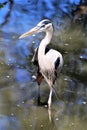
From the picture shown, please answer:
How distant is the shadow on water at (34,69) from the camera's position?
501 cm

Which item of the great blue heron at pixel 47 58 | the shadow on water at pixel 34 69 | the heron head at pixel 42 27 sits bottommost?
the shadow on water at pixel 34 69

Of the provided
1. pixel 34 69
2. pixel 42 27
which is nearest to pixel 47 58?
pixel 42 27

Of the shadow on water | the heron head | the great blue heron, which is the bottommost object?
the shadow on water

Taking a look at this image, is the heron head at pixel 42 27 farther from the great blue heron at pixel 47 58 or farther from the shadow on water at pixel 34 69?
the shadow on water at pixel 34 69

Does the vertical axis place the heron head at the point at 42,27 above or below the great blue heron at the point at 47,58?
above

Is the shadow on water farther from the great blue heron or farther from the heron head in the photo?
the heron head

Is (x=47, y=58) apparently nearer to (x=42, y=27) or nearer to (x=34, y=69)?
(x=42, y=27)

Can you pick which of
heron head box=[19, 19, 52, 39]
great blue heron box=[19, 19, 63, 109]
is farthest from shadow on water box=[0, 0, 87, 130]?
heron head box=[19, 19, 52, 39]

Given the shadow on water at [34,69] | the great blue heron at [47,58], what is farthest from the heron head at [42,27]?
the shadow on water at [34,69]

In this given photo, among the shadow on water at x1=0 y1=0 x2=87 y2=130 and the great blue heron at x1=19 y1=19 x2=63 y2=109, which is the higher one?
the great blue heron at x1=19 y1=19 x2=63 y2=109

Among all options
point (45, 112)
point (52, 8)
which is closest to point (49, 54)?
point (45, 112)

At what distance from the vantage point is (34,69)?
20.0ft

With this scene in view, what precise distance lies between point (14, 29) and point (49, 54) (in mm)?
2599

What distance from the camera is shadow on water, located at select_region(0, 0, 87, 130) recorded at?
5.01 m
